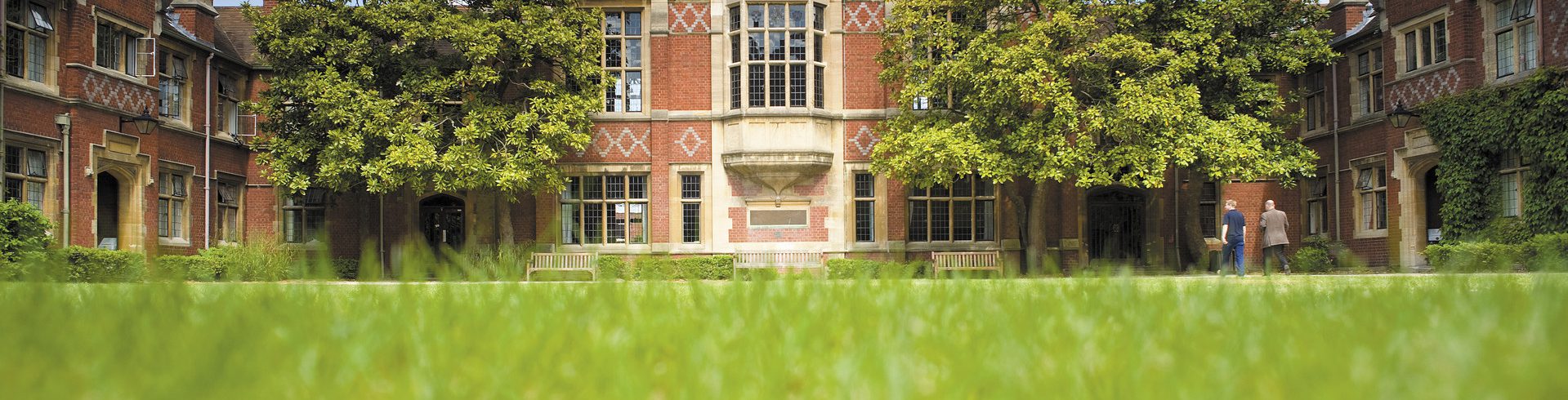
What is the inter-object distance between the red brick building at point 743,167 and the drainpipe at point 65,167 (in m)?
1.94

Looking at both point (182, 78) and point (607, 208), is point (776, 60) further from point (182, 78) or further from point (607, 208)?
point (182, 78)

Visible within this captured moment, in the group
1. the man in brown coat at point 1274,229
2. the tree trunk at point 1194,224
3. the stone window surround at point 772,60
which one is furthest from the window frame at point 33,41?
the tree trunk at point 1194,224

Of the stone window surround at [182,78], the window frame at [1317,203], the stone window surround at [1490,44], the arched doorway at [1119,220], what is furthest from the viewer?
the window frame at [1317,203]

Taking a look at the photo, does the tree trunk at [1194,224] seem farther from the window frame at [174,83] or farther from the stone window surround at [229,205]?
the window frame at [174,83]

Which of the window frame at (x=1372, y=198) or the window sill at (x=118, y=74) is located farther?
the window frame at (x=1372, y=198)

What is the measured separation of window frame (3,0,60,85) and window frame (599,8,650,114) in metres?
10.1

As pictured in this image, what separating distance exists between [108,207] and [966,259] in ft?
56.4

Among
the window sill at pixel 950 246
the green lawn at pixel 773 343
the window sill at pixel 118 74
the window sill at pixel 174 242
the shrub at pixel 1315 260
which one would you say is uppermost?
the window sill at pixel 118 74

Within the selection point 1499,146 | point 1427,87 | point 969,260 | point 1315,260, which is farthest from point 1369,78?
point 969,260

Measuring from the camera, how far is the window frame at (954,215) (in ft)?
82.8

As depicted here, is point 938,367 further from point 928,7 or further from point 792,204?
point 792,204

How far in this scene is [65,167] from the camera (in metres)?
19.8

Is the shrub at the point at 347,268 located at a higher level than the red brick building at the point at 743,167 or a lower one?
lower

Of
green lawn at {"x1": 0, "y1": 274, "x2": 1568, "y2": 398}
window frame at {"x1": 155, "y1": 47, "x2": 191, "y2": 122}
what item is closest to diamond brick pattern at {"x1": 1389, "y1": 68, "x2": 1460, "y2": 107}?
green lawn at {"x1": 0, "y1": 274, "x2": 1568, "y2": 398}
